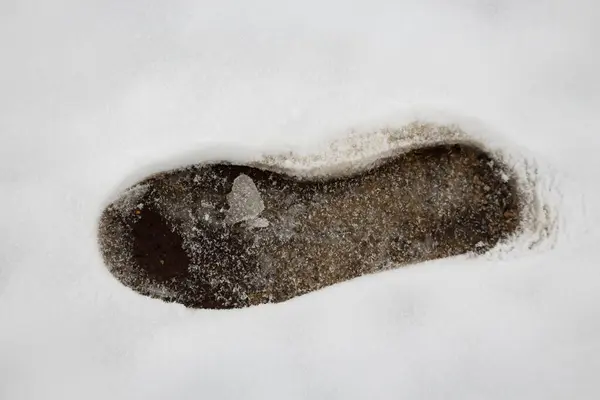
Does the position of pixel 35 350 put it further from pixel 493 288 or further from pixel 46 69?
pixel 493 288

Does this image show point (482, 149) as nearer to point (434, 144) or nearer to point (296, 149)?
point (434, 144)

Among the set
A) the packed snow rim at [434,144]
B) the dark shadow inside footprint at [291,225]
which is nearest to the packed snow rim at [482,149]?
the packed snow rim at [434,144]

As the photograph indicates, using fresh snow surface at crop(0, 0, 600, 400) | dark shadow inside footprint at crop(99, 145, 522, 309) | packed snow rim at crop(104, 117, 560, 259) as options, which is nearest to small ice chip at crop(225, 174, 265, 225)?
dark shadow inside footprint at crop(99, 145, 522, 309)

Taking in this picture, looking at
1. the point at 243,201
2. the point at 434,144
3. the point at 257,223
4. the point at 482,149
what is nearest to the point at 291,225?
the point at 257,223

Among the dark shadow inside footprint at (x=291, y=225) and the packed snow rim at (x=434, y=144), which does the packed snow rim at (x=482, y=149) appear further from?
the dark shadow inside footprint at (x=291, y=225)

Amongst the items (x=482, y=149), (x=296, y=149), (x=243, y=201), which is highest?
(x=296, y=149)

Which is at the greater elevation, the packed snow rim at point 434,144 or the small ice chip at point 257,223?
the packed snow rim at point 434,144

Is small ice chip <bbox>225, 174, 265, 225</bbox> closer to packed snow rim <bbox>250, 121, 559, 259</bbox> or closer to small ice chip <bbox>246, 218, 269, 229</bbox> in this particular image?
small ice chip <bbox>246, 218, 269, 229</bbox>
